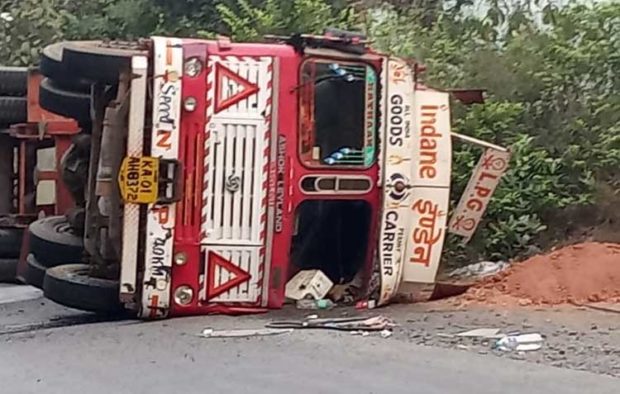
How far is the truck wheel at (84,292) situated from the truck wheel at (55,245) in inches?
25.6

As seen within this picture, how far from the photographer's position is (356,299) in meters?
9.91

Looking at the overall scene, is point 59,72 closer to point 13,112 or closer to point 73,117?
point 73,117

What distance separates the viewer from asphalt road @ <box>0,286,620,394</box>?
670cm

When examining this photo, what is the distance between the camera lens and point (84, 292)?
31.6ft

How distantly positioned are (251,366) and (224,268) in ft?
6.73

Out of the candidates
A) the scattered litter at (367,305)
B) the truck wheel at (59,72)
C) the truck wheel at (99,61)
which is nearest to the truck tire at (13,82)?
the truck wheel at (59,72)

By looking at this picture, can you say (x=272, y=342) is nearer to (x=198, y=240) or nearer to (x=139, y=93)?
(x=198, y=240)

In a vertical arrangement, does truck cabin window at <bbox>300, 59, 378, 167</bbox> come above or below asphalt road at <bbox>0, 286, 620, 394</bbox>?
above

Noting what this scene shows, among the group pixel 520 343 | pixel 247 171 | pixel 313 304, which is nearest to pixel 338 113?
pixel 247 171

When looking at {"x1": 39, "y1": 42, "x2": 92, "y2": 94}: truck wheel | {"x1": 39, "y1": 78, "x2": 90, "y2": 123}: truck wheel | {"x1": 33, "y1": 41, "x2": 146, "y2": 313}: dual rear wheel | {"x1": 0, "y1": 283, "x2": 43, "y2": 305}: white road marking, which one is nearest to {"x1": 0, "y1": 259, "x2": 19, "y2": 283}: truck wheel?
{"x1": 0, "y1": 283, "x2": 43, "y2": 305}: white road marking

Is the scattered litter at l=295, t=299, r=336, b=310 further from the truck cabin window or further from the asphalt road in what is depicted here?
the truck cabin window

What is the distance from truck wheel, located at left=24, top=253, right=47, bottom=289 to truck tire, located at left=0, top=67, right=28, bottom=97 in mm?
3285

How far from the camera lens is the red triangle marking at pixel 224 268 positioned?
9359 millimetres

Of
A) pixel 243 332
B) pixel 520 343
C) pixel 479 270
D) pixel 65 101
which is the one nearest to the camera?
pixel 520 343
